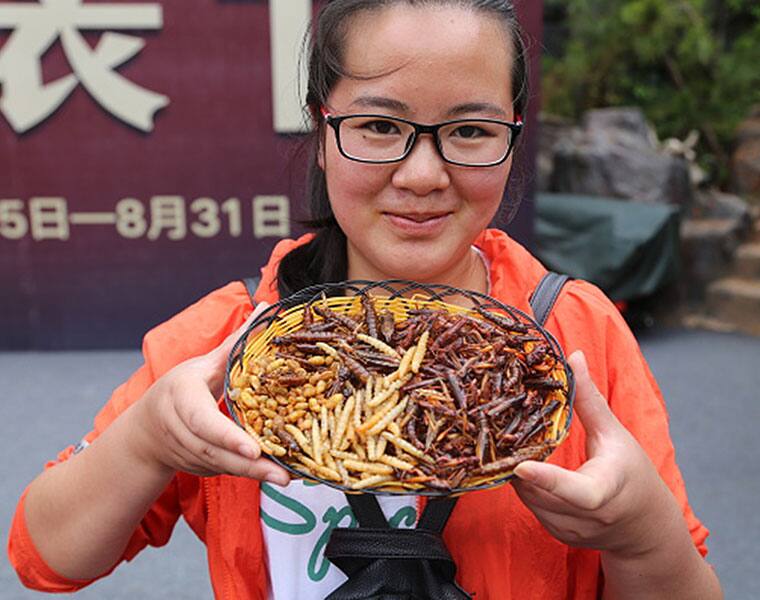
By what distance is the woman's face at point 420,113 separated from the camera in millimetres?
1153

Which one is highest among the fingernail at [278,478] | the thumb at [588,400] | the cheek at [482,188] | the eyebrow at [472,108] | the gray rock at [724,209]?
the eyebrow at [472,108]

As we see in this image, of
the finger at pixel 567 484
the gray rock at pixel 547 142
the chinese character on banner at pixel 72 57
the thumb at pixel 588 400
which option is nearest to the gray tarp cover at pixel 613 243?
the gray rock at pixel 547 142

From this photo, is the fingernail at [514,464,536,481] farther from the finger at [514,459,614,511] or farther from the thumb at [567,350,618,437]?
the thumb at [567,350,618,437]

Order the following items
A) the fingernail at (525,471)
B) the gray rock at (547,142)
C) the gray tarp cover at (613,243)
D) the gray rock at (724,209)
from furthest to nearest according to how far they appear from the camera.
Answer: the gray rock at (547,142)
the gray rock at (724,209)
the gray tarp cover at (613,243)
the fingernail at (525,471)

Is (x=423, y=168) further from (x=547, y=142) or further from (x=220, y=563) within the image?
(x=547, y=142)

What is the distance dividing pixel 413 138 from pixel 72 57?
4938 millimetres

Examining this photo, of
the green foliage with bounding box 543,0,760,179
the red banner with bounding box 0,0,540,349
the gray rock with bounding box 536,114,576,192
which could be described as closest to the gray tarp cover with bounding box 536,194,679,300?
the gray rock with bounding box 536,114,576,192

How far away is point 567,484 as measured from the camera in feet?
3.14

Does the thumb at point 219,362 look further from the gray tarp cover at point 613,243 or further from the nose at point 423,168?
the gray tarp cover at point 613,243

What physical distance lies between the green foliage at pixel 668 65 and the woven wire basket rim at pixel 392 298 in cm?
936

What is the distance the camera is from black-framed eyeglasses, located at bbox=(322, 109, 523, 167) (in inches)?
→ 46.3

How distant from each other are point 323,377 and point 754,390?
16.1 feet

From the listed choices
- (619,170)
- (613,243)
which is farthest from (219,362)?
(619,170)

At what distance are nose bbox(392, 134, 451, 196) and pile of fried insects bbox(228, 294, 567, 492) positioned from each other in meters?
0.22
